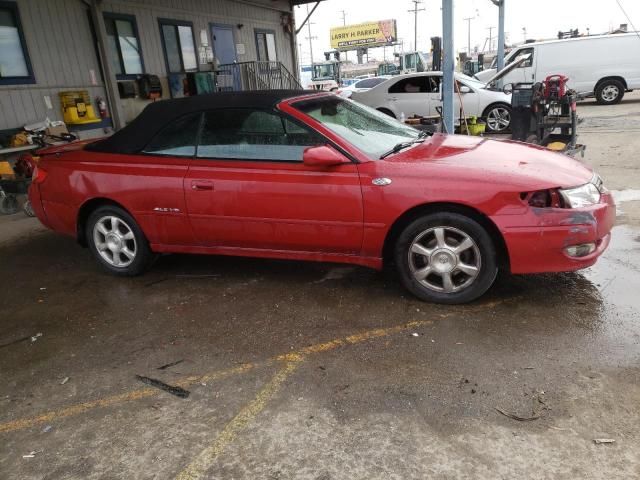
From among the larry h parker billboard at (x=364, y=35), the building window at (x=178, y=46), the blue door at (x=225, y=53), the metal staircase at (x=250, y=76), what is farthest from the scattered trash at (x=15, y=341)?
the larry h parker billboard at (x=364, y=35)

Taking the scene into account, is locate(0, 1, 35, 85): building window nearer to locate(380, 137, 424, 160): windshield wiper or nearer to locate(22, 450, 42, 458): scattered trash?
locate(380, 137, 424, 160): windshield wiper

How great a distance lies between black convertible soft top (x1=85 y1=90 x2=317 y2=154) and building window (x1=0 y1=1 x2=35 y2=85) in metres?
5.43

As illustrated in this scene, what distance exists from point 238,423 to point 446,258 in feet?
5.78

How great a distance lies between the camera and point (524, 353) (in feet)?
9.77

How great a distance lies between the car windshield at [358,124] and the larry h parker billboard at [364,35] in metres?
77.0

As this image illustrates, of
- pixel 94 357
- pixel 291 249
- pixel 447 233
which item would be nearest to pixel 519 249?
pixel 447 233

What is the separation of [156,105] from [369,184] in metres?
2.09

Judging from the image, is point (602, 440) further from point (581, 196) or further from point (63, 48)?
point (63, 48)

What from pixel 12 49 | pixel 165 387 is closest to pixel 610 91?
pixel 12 49

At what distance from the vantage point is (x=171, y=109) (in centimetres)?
423

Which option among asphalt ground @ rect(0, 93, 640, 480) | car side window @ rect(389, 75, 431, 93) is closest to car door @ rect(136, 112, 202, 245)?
asphalt ground @ rect(0, 93, 640, 480)

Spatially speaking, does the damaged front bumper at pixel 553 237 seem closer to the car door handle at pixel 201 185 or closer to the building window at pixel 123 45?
the car door handle at pixel 201 185

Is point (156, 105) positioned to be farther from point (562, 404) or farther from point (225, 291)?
point (562, 404)

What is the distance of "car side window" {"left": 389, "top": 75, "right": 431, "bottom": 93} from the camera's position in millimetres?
12133
